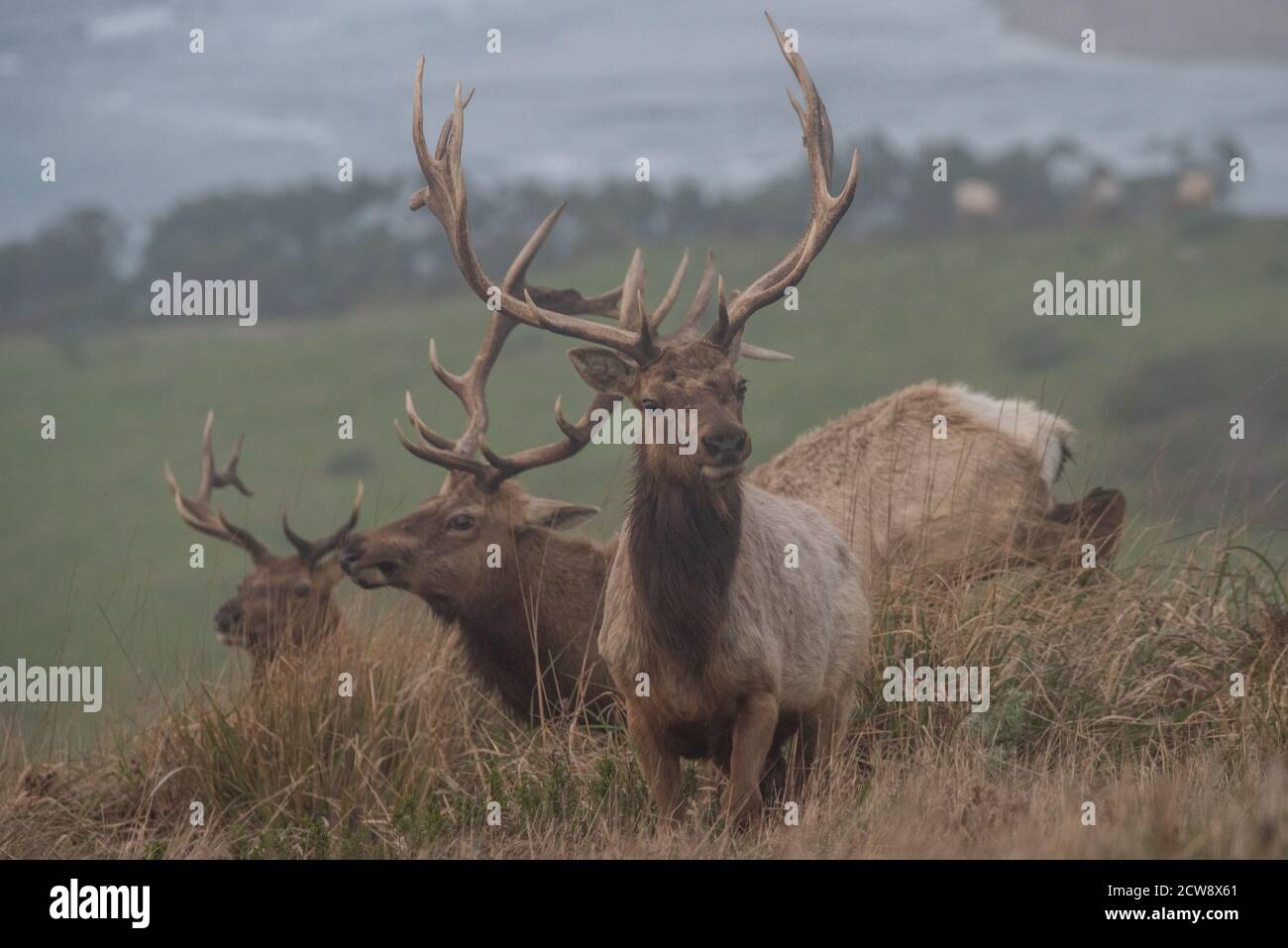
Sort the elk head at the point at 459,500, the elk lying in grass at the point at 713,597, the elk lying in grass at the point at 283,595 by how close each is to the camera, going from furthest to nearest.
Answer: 1. the elk lying in grass at the point at 283,595
2. the elk head at the point at 459,500
3. the elk lying in grass at the point at 713,597

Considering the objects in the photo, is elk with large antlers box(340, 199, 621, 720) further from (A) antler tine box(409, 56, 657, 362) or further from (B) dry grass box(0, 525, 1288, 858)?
(A) antler tine box(409, 56, 657, 362)

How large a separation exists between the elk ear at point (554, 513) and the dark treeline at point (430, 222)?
202 feet

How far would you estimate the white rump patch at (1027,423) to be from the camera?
898cm

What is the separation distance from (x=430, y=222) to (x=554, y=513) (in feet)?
225

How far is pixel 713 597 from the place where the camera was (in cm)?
609

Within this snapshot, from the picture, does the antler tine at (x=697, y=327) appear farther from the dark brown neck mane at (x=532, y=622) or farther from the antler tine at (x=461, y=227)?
the dark brown neck mane at (x=532, y=622)

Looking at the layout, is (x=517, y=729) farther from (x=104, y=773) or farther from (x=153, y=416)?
(x=153, y=416)

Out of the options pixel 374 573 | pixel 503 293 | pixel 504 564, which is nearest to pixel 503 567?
pixel 504 564

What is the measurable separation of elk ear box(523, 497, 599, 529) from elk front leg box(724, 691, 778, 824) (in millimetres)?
2762

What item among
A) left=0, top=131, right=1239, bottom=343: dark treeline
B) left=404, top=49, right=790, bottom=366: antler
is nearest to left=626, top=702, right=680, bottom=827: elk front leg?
left=404, top=49, right=790, bottom=366: antler

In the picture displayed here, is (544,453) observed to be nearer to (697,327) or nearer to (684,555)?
(697,327)

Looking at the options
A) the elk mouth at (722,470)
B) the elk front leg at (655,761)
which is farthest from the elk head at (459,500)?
the elk front leg at (655,761)
